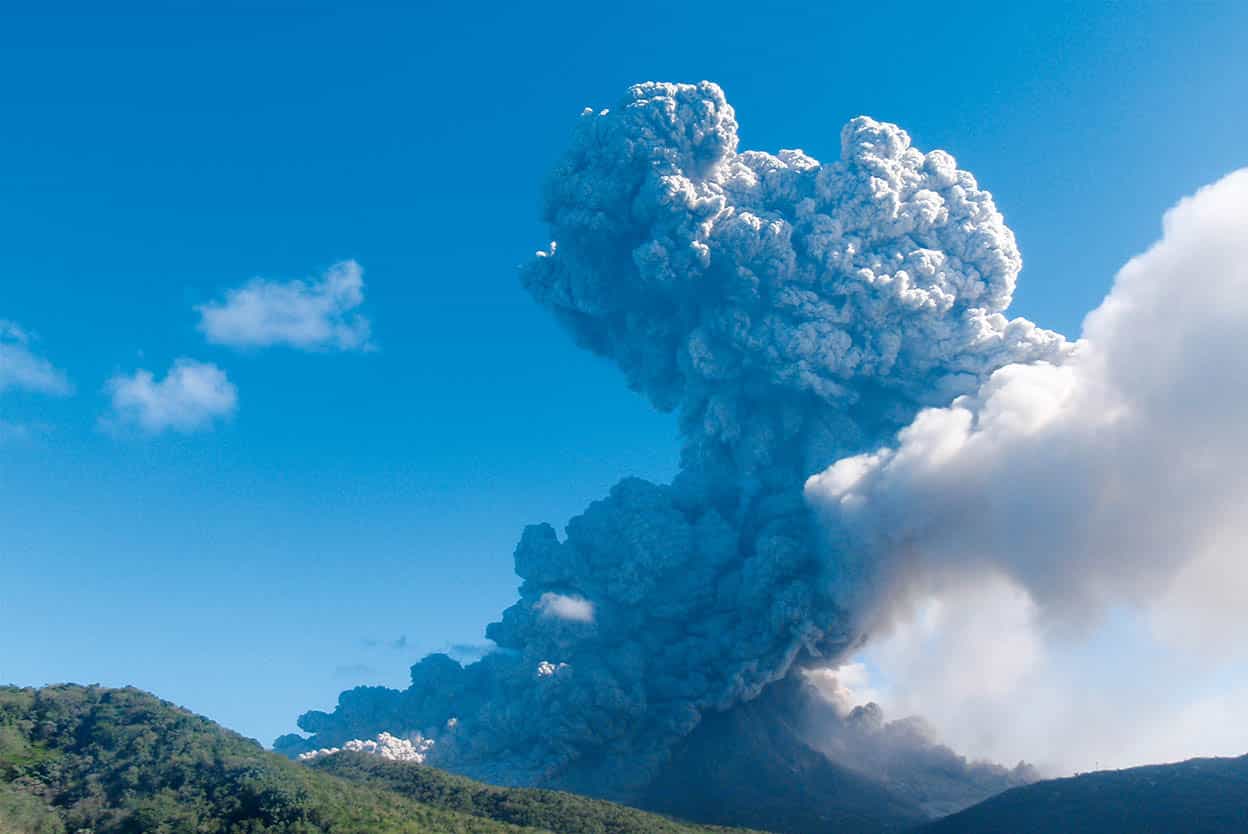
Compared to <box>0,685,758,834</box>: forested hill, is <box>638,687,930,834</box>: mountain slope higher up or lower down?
higher up

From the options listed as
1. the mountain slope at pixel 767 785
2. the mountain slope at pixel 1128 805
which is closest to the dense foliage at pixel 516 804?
the mountain slope at pixel 1128 805

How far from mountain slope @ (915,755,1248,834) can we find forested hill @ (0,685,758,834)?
1855 centimetres

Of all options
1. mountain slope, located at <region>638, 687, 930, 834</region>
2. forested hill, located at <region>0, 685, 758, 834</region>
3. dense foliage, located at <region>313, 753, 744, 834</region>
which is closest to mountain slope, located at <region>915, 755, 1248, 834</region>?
mountain slope, located at <region>638, 687, 930, 834</region>

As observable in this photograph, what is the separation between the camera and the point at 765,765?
75.4 meters

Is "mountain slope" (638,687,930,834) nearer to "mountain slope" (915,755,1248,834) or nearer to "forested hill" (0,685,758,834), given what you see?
"mountain slope" (915,755,1248,834)

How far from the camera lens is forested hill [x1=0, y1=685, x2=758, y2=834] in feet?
123

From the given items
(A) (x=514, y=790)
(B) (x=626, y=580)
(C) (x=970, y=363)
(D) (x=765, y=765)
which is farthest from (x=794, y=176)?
(A) (x=514, y=790)

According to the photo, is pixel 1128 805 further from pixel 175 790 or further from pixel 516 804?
pixel 175 790

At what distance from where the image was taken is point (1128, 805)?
52219mm

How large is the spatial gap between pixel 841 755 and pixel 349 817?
54749 millimetres

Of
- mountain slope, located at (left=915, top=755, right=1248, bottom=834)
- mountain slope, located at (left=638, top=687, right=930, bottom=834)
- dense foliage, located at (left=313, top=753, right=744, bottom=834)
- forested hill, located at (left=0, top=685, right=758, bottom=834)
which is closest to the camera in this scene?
forested hill, located at (left=0, top=685, right=758, bottom=834)

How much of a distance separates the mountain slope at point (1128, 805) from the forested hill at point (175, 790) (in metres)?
18.5

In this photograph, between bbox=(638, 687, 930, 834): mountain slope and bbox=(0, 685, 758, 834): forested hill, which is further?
bbox=(638, 687, 930, 834): mountain slope

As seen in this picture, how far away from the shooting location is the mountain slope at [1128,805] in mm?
Result: 49031
